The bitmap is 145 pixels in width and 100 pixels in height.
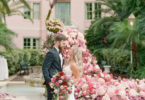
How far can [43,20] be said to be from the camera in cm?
2947

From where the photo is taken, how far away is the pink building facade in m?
29.1

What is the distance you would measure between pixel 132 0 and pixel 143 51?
6.16 metres

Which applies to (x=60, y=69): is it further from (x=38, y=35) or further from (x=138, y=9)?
(x=38, y=35)

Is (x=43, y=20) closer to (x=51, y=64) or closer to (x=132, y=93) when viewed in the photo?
(x=132, y=93)

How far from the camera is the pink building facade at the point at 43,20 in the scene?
29.1 metres

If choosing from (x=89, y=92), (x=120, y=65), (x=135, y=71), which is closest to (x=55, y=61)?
(x=89, y=92)

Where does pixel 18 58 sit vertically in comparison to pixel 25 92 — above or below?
above

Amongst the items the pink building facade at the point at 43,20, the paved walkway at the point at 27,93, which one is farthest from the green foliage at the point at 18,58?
the paved walkway at the point at 27,93

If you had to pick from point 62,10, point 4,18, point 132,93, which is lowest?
point 132,93

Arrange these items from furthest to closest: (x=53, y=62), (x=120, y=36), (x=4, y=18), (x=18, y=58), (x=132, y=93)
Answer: (x=18, y=58), (x=120, y=36), (x=132, y=93), (x=53, y=62), (x=4, y=18)

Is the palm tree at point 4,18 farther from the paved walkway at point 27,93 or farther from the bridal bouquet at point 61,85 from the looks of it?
the paved walkway at point 27,93

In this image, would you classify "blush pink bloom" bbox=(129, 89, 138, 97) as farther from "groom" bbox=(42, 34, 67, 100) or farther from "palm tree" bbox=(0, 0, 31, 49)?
"palm tree" bbox=(0, 0, 31, 49)

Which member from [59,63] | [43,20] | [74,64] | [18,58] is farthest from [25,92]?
[43,20]

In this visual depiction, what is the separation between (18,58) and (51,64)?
17.3 m
